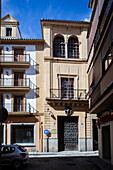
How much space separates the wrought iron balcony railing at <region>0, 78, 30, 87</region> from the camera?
25334mm

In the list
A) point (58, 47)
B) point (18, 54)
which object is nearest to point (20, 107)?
point (18, 54)

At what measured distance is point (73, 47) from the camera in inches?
1066

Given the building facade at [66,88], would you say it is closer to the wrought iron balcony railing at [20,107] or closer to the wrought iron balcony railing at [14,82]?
the wrought iron balcony railing at [20,107]

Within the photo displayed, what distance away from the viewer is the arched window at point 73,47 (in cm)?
2689

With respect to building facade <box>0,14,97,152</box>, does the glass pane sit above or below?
below

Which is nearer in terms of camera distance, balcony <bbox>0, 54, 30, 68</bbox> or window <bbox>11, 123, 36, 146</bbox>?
window <bbox>11, 123, 36, 146</bbox>

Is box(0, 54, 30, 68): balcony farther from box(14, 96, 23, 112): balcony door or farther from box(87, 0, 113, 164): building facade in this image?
box(87, 0, 113, 164): building facade

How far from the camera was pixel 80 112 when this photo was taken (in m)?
25.4

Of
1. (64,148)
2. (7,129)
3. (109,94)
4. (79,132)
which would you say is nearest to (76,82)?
(79,132)

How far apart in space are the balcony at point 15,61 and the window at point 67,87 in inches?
156

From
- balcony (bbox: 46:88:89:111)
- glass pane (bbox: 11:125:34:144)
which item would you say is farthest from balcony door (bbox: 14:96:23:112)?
balcony (bbox: 46:88:89:111)

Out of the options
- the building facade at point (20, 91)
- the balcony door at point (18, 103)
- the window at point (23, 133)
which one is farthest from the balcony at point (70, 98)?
the window at point (23, 133)

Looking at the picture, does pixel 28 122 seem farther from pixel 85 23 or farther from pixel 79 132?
pixel 85 23

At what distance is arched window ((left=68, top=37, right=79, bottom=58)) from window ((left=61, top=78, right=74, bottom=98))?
260 centimetres
